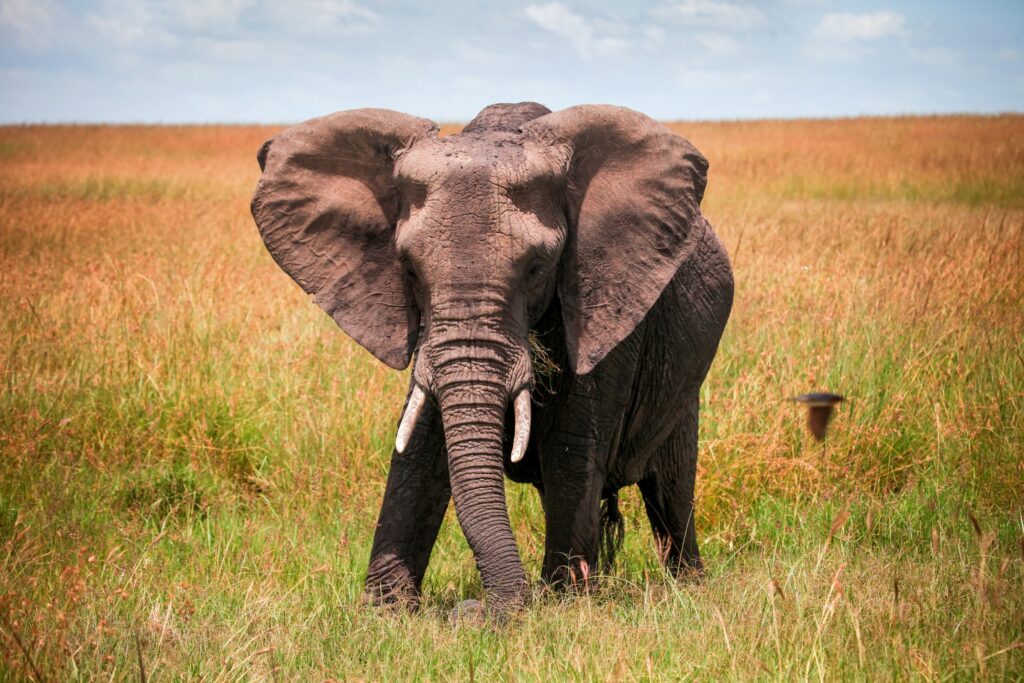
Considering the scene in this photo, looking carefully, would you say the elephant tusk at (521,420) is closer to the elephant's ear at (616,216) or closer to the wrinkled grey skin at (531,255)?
the wrinkled grey skin at (531,255)

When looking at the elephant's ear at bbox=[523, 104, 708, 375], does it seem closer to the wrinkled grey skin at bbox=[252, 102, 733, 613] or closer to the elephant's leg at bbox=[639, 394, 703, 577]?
the wrinkled grey skin at bbox=[252, 102, 733, 613]

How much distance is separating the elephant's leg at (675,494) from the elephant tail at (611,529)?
0.21 metres

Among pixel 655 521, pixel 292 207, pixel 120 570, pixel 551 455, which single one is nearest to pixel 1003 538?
pixel 655 521

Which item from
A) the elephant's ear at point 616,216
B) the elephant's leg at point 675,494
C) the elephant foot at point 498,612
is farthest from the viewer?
the elephant's leg at point 675,494

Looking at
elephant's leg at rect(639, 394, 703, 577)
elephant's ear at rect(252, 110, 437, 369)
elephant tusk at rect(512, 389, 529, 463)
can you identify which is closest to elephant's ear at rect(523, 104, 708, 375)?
elephant tusk at rect(512, 389, 529, 463)

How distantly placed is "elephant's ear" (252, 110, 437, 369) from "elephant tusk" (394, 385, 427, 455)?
10.2 inches

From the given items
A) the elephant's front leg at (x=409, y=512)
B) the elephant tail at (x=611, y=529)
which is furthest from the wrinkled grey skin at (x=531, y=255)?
the elephant tail at (x=611, y=529)

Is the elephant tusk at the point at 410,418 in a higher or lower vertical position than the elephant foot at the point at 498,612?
higher

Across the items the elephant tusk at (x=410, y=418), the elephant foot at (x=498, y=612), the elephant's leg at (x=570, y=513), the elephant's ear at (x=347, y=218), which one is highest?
the elephant's ear at (x=347, y=218)

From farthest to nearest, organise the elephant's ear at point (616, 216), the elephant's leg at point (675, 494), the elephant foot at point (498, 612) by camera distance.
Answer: the elephant's leg at point (675, 494) → the elephant's ear at point (616, 216) → the elephant foot at point (498, 612)

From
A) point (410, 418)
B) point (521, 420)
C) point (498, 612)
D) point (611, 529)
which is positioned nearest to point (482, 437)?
point (521, 420)

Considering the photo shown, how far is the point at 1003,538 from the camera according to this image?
201 inches

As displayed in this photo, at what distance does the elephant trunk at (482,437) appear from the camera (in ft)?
12.0

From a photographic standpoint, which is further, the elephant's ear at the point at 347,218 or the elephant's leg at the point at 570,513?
the elephant's leg at the point at 570,513
